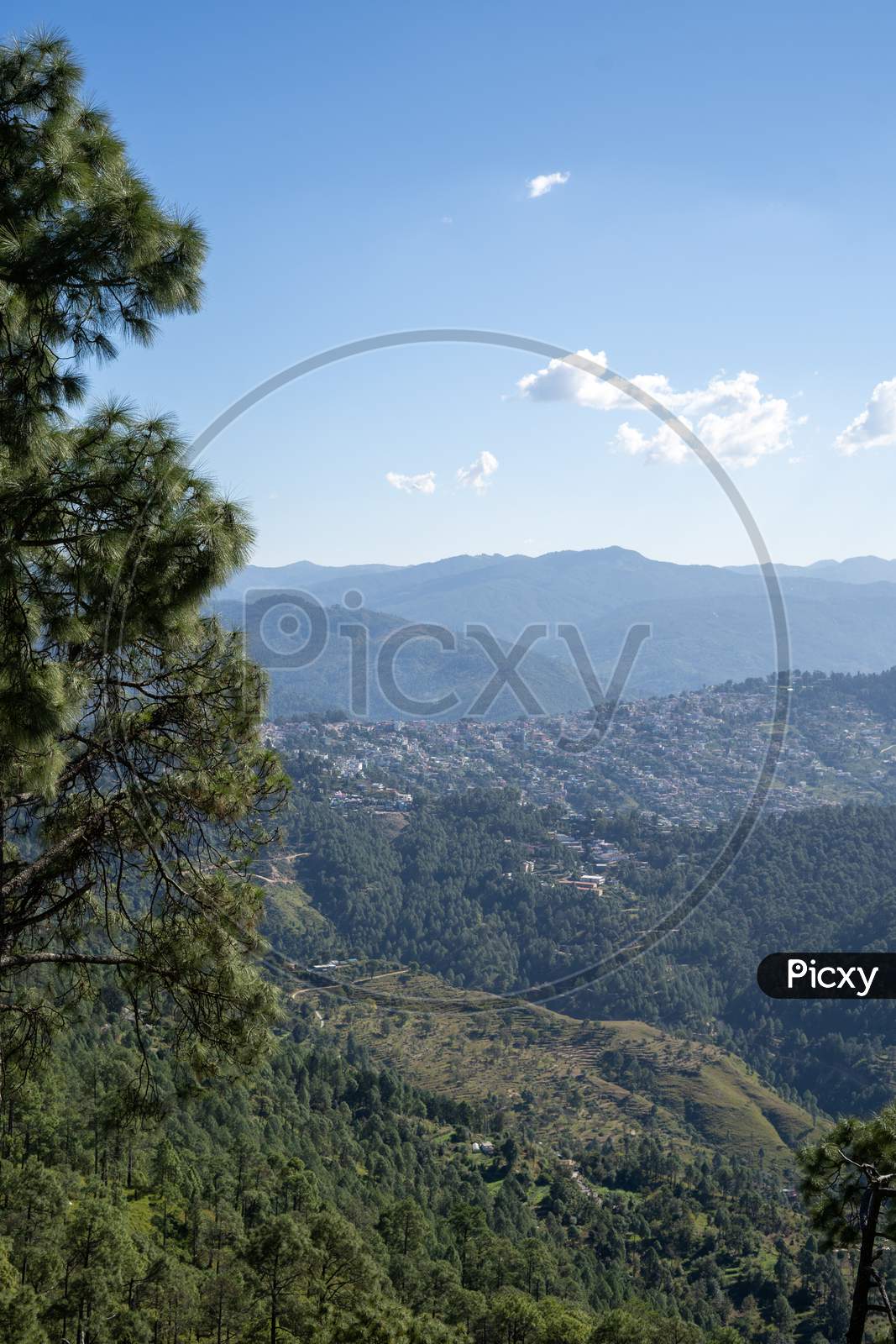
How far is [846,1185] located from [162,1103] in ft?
13.7

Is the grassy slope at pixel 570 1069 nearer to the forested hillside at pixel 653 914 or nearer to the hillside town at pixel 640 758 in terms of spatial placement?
the forested hillside at pixel 653 914

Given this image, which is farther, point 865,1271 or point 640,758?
point 640,758

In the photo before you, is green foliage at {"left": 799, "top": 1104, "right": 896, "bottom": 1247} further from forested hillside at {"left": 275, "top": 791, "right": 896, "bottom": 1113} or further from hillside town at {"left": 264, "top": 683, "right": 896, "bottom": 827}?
hillside town at {"left": 264, "top": 683, "right": 896, "bottom": 827}

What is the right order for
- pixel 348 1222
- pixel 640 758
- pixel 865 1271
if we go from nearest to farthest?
pixel 865 1271 → pixel 348 1222 → pixel 640 758

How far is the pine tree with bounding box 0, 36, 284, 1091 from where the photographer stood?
463cm

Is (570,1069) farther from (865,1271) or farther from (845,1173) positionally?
(865,1271)

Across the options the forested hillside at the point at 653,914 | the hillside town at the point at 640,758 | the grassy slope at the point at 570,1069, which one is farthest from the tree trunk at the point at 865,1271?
the hillside town at the point at 640,758

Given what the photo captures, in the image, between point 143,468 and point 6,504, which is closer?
point 6,504

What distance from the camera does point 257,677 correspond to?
6.32 m

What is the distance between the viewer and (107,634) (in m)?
5.26

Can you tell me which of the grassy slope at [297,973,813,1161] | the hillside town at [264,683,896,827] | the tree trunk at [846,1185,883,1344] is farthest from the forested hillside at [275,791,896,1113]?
the tree trunk at [846,1185,883,1344]

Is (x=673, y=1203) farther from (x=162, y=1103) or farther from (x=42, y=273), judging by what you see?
(x=42, y=273)

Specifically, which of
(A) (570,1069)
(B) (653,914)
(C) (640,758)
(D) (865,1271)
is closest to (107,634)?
(D) (865,1271)

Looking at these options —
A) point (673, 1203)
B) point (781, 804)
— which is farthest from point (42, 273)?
point (781, 804)
